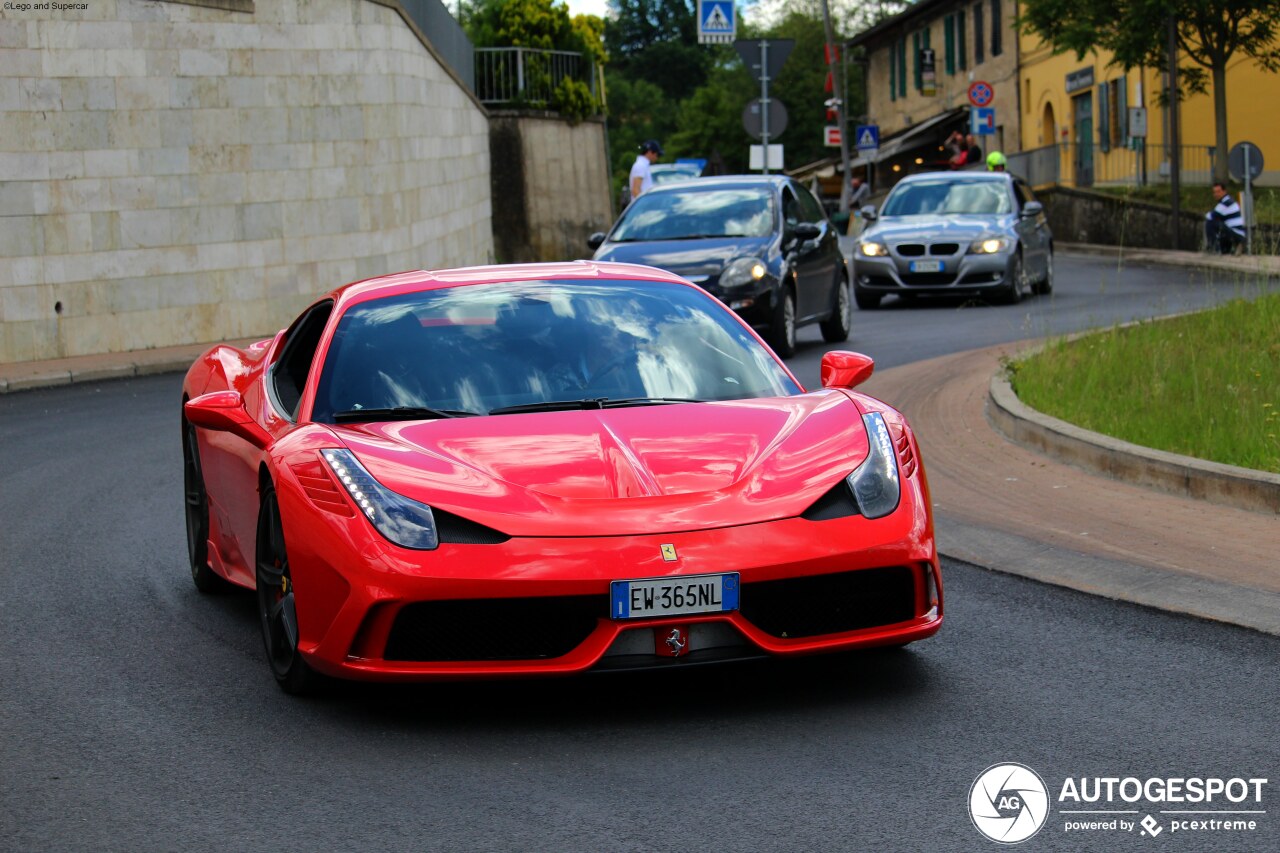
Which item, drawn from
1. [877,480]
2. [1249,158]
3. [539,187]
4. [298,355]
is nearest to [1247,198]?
[1249,158]

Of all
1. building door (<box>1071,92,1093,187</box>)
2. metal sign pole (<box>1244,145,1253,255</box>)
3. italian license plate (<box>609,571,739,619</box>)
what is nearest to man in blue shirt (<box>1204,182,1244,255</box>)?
metal sign pole (<box>1244,145,1253,255</box>)

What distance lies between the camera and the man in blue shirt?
30.4 m

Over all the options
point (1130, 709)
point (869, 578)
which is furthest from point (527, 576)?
point (1130, 709)

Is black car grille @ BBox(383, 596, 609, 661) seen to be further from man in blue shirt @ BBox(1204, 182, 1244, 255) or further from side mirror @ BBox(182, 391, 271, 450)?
man in blue shirt @ BBox(1204, 182, 1244, 255)

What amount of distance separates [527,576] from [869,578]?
1010mm

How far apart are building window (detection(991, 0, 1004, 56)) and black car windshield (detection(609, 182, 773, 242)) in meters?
43.9

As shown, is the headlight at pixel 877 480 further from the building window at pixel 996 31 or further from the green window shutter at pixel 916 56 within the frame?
the green window shutter at pixel 916 56

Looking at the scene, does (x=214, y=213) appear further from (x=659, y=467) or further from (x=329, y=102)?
(x=659, y=467)

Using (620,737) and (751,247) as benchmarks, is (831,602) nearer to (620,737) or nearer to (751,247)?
(620,737)

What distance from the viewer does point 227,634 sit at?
6.88 m

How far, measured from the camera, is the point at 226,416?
21.8 feet

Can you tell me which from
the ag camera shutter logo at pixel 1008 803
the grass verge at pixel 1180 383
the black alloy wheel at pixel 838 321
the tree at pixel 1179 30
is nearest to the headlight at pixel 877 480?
the ag camera shutter logo at pixel 1008 803

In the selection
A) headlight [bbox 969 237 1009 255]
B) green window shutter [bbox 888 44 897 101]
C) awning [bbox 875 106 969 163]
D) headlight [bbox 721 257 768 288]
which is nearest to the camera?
headlight [bbox 721 257 768 288]

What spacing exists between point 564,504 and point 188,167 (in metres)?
17.0
